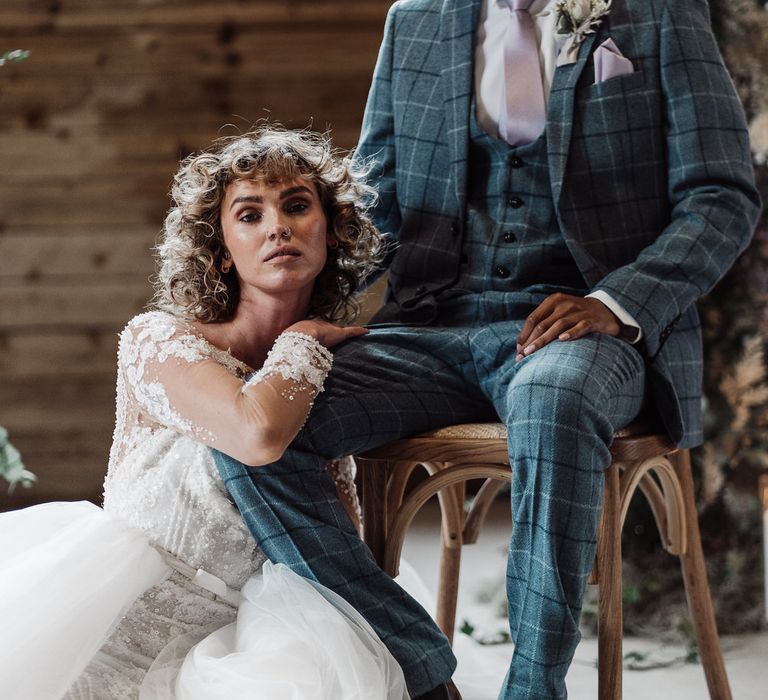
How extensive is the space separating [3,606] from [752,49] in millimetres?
2168

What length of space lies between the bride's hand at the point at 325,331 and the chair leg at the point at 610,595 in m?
0.52

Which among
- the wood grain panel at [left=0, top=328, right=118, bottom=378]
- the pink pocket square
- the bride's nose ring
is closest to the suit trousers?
the bride's nose ring

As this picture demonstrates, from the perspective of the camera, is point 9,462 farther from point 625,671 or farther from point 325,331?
point 625,671

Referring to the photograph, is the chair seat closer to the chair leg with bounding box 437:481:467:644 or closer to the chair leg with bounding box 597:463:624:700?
the chair leg with bounding box 597:463:624:700

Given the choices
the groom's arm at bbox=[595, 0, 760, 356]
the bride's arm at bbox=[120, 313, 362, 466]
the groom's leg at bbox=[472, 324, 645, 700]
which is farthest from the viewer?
the groom's arm at bbox=[595, 0, 760, 356]

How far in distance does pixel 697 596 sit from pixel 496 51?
3.73ft

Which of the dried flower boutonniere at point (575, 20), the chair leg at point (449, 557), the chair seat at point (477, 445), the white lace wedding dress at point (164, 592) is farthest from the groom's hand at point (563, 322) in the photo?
the chair leg at point (449, 557)

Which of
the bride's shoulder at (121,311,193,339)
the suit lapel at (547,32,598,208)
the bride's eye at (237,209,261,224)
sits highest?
the suit lapel at (547,32,598,208)

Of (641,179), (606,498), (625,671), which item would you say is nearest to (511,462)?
(606,498)

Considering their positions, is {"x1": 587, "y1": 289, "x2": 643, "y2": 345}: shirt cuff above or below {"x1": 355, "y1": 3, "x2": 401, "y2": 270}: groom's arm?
below

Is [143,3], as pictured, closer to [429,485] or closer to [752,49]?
[752,49]

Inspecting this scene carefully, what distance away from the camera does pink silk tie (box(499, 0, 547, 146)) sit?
196 cm

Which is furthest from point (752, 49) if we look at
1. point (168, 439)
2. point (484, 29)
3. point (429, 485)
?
point (168, 439)

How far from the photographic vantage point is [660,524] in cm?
212
